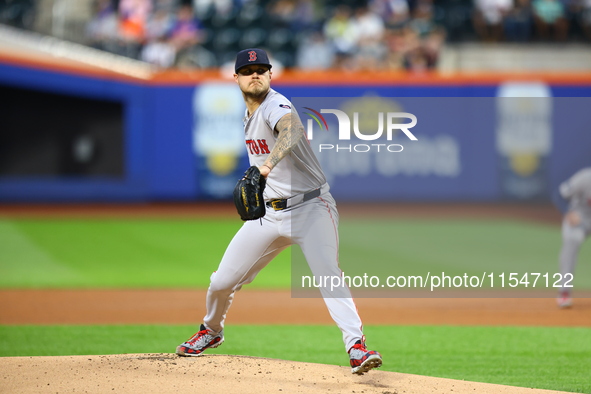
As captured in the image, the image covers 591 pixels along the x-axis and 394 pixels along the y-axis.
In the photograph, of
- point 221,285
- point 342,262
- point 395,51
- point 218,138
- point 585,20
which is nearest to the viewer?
point 221,285

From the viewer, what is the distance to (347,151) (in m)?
14.1

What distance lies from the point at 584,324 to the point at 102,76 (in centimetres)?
1149

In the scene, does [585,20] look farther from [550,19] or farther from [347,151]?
[347,151]

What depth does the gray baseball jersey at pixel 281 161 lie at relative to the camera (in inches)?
184

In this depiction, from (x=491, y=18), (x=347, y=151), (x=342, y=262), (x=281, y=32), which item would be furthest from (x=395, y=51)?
(x=342, y=262)

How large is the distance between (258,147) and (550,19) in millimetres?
13614

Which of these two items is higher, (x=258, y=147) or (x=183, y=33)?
(x=183, y=33)

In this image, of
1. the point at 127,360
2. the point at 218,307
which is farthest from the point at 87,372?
the point at 218,307

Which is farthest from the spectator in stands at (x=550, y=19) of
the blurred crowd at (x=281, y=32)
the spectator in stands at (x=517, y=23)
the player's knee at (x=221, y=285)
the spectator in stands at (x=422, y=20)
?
the player's knee at (x=221, y=285)

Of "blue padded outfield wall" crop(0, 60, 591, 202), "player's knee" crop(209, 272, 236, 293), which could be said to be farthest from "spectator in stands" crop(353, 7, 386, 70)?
"player's knee" crop(209, 272, 236, 293)

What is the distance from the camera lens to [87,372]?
189 inches

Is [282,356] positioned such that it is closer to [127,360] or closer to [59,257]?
[127,360]

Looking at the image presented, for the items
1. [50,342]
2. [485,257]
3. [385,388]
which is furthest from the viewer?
[485,257]

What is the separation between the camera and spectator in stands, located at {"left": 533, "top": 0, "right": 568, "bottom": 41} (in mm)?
16766
